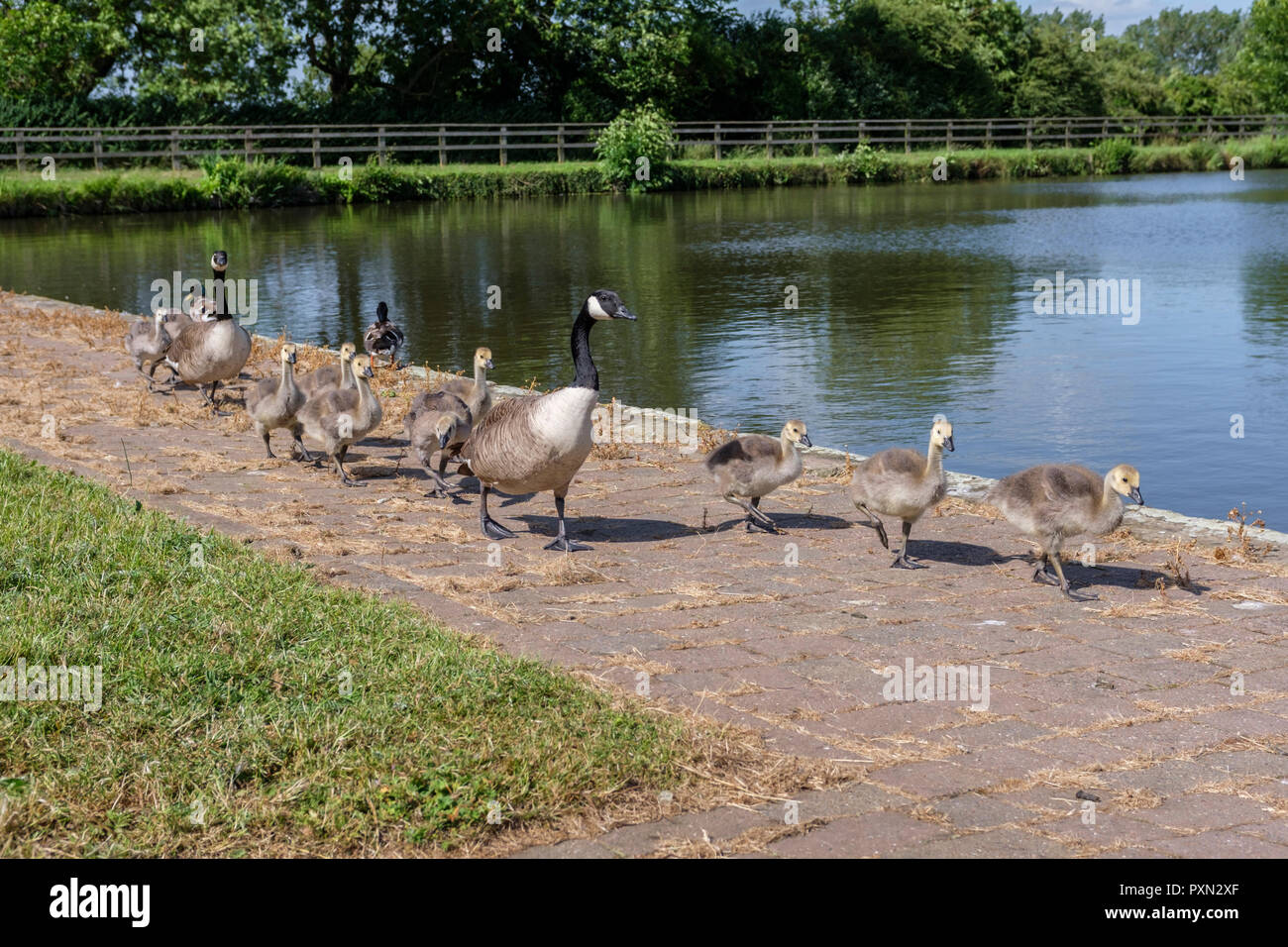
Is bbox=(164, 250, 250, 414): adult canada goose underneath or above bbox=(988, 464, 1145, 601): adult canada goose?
above

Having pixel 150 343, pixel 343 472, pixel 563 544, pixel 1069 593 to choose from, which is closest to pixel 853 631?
pixel 1069 593

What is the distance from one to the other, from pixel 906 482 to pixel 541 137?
54066 millimetres

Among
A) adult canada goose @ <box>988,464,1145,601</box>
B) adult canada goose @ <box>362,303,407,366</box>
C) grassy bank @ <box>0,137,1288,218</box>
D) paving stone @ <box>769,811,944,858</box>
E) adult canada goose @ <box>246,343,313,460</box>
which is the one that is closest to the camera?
paving stone @ <box>769,811,944,858</box>

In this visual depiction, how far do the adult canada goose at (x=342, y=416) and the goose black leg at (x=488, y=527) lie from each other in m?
1.86

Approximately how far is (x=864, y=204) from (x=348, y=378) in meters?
37.0

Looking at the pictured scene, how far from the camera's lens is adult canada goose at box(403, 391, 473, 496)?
10328mm

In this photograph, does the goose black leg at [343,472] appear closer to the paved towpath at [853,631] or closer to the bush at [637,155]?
the paved towpath at [853,631]

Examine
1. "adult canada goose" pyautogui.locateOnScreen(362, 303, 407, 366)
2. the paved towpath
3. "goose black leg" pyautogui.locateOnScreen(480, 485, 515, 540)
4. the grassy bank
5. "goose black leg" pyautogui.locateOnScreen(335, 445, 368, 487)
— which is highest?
the grassy bank

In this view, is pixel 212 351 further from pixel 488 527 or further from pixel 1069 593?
pixel 1069 593

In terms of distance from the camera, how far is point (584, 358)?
9117 millimetres

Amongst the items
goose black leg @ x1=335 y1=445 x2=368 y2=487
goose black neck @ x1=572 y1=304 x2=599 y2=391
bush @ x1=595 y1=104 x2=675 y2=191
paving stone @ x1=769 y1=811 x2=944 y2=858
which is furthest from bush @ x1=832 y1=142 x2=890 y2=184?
paving stone @ x1=769 y1=811 x2=944 y2=858

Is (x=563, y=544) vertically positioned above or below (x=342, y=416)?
below

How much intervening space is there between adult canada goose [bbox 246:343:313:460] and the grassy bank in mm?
35992

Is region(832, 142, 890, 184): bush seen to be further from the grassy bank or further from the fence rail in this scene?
the fence rail
